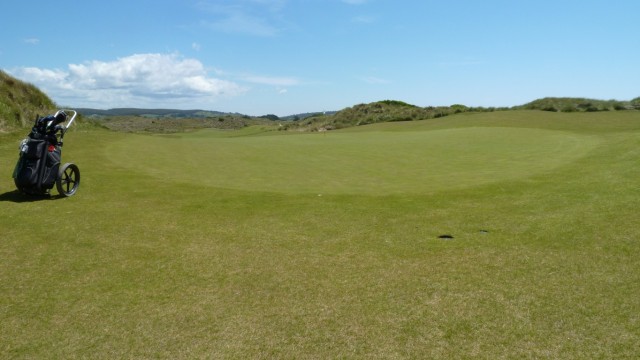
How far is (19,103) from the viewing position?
24.5m

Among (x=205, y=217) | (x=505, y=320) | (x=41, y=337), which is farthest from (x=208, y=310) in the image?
(x=205, y=217)

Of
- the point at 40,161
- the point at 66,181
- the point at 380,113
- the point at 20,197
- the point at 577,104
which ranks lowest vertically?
the point at 20,197

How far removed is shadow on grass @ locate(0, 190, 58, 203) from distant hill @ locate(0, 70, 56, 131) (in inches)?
449

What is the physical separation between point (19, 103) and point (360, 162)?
19007mm

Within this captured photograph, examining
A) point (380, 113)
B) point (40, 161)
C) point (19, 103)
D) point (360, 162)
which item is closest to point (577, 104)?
point (380, 113)

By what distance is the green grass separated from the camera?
4781mm

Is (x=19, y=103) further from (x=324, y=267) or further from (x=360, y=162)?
(x=324, y=267)

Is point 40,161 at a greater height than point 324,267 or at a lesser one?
greater

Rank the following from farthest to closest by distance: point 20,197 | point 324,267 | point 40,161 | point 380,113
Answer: point 380,113
point 20,197
point 40,161
point 324,267

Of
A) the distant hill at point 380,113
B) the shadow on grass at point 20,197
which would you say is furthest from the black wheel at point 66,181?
the distant hill at point 380,113

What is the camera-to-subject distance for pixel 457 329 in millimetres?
4953

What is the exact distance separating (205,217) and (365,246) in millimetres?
3562

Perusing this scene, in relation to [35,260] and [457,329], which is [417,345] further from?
[35,260]

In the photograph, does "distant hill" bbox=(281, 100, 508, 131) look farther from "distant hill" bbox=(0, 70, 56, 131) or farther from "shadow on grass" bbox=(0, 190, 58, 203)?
"shadow on grass" bbox=(0, 190, 58, 203)
